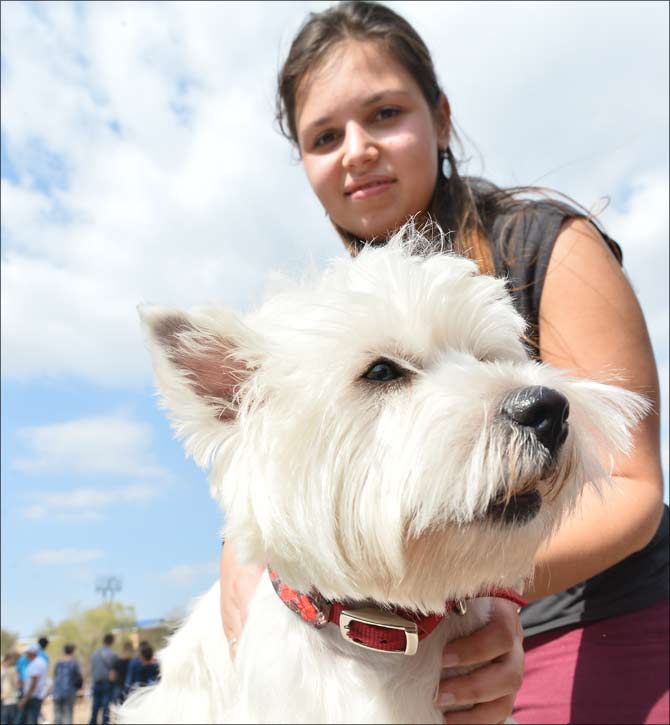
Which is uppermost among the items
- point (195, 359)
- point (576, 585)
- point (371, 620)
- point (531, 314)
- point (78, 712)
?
point (78, 712)

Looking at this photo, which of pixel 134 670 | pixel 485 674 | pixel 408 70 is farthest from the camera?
pixel 134 670

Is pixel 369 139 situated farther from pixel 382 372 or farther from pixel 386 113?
pixel 382 372

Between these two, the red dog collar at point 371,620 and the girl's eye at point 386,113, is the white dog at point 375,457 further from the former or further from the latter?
the girl's eye at point 386,113

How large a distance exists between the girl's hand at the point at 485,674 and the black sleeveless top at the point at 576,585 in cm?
66

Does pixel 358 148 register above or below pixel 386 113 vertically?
below

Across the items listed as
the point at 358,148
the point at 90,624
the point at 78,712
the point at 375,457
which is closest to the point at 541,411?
the point at 375,457

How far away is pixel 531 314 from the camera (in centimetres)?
247

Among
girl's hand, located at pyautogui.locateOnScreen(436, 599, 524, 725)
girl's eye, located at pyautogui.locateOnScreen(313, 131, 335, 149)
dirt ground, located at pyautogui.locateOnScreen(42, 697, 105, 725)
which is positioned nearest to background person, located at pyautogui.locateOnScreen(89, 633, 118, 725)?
dirt ground, located at pyautogui.locateOnScreen(42, 697, 105, 725)

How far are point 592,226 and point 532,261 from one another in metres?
0.27

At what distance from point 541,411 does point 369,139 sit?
5.08 feet

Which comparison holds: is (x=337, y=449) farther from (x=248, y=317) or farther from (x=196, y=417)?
(x=248, y=317)

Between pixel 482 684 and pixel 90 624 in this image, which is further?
pixel 90 624

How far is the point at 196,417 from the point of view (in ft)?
6.24

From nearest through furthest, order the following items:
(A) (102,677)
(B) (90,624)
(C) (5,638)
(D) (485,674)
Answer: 1. (D) (485,674)
2. (A) (102,677)
3. (C) (5,638)
4. (B) (90,624)
